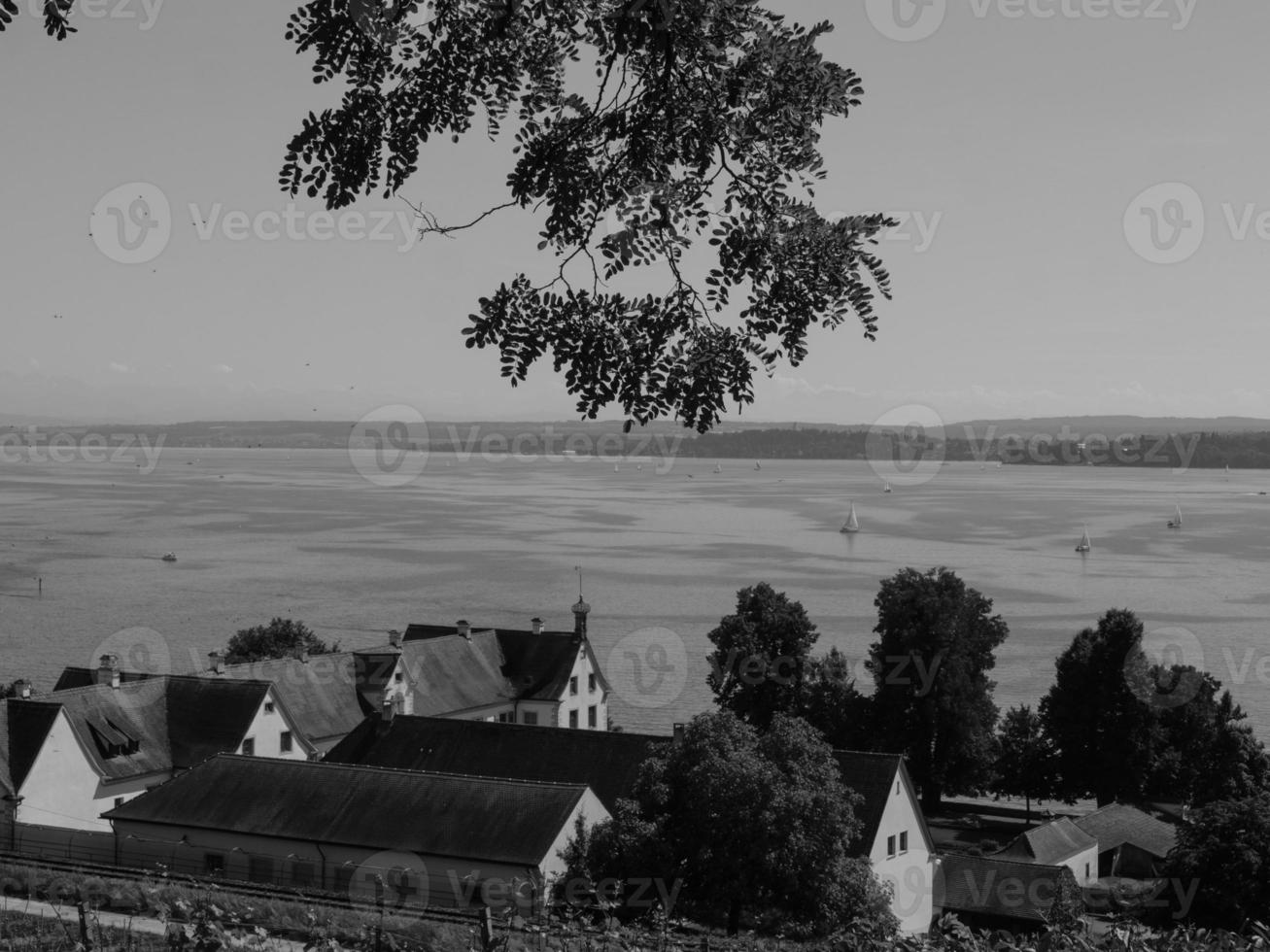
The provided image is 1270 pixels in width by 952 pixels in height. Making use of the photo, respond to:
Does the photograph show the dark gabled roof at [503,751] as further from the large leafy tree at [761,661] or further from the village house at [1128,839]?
the village house at [1128,839]

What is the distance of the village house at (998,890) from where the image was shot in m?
32.3

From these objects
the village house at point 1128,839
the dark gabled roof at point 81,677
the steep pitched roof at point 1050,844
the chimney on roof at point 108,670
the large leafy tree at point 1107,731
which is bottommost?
the village house at point 1128,839

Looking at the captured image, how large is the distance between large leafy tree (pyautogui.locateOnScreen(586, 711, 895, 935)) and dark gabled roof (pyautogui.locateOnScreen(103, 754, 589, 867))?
3.97 metres

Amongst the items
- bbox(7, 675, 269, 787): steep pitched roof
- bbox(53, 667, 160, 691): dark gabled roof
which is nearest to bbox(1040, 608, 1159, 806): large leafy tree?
bbox(7, 675, 269, 787): steep pitched roof

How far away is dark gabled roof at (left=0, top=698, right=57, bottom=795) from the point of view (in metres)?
32.8

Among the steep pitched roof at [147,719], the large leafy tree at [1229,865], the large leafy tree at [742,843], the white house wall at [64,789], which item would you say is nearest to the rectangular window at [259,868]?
the white house wall at [64,789]

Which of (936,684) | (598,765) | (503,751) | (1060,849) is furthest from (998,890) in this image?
(936,684)

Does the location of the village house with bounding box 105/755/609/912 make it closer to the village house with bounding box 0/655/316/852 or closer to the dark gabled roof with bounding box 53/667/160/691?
the village house with bounding box 0/655/316/852

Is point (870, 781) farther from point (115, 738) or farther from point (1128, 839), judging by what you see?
point (115, 738)

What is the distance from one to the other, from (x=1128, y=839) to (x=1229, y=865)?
12.4 m

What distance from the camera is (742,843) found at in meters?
21.0

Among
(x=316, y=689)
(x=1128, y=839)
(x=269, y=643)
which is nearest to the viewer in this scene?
(x=1128, y=839)

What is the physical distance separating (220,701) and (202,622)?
133ft

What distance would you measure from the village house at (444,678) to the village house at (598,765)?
449 centimetres
